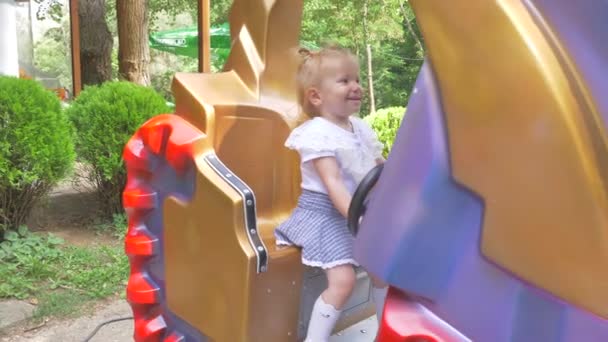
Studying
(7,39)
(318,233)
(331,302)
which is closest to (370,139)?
(318,233)

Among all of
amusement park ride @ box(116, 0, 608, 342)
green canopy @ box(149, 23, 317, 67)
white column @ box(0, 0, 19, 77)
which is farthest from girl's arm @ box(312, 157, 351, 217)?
green canopy @ box(149, 23, 317, 67)

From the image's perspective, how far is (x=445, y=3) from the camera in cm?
94

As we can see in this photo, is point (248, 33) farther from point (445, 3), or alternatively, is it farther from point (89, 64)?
point (89, 64)

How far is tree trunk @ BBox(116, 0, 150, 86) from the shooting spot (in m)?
5.89

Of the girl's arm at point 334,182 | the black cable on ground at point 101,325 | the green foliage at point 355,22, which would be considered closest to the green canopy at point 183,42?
the green foliage at point 355,22

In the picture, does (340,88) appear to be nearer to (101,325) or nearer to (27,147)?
(101,325)

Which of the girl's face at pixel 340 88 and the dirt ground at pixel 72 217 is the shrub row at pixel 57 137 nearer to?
the dirt ground at pixel 72 217

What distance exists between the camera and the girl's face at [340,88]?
188 cm

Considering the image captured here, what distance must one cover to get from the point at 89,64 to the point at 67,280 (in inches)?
153

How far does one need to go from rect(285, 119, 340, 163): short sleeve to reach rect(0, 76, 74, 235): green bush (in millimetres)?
2491

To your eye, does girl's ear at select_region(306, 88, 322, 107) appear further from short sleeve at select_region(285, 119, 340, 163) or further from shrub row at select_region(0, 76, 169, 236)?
shrub row at select_region(0, 76, 169, 236)

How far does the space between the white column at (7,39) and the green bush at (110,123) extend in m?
3.29

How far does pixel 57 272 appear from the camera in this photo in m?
3.70

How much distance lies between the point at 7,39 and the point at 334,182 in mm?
6762
